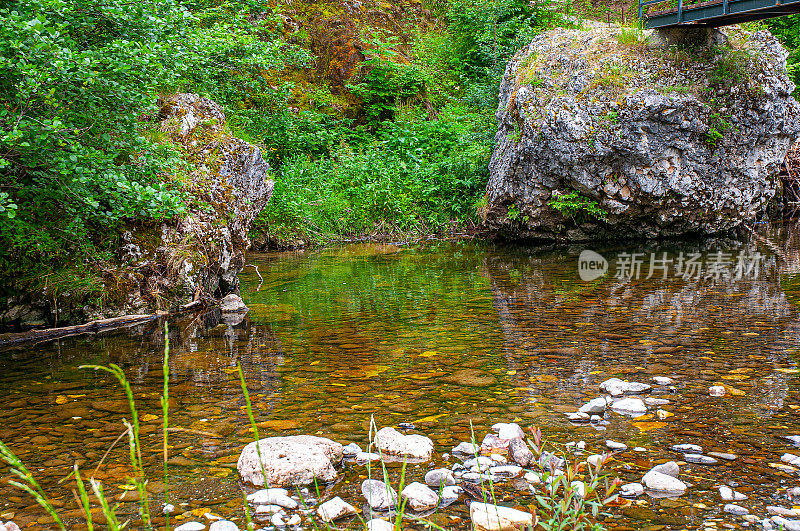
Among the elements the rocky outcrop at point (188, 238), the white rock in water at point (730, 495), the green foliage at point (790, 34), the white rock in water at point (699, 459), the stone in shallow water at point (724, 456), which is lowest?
the white rock in water at point (730, 495)

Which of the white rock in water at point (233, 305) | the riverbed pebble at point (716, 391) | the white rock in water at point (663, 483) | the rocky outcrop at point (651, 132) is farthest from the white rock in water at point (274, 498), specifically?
the rocky outcrop at point (651, 132)

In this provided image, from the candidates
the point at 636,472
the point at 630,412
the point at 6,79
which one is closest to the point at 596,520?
the point at 636,472

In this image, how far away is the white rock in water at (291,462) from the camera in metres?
2.41

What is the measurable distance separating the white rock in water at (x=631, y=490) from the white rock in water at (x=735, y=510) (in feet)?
0.99

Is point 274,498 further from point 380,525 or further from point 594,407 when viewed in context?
point 594,407

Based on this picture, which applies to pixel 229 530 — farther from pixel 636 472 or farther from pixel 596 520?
pixel 636 472

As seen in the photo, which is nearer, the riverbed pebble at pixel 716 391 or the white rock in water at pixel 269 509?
the white rock in water at pixel 269 509

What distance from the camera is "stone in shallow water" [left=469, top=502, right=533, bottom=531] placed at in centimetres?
191

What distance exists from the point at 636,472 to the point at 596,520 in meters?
0.43

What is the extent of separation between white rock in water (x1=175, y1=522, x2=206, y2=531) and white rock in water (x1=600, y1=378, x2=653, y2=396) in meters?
2.45

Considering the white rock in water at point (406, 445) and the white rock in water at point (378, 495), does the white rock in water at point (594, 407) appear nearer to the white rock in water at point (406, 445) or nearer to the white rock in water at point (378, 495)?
the white rock in water at point (406, 445)

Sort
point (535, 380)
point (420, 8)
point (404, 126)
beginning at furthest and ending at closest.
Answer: point (420, 8) < point (404, 126) < point (535, 380)

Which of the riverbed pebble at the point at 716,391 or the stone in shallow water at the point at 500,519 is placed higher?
the riverbed pebble at the point at 716,391

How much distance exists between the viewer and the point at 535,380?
12.1ft
